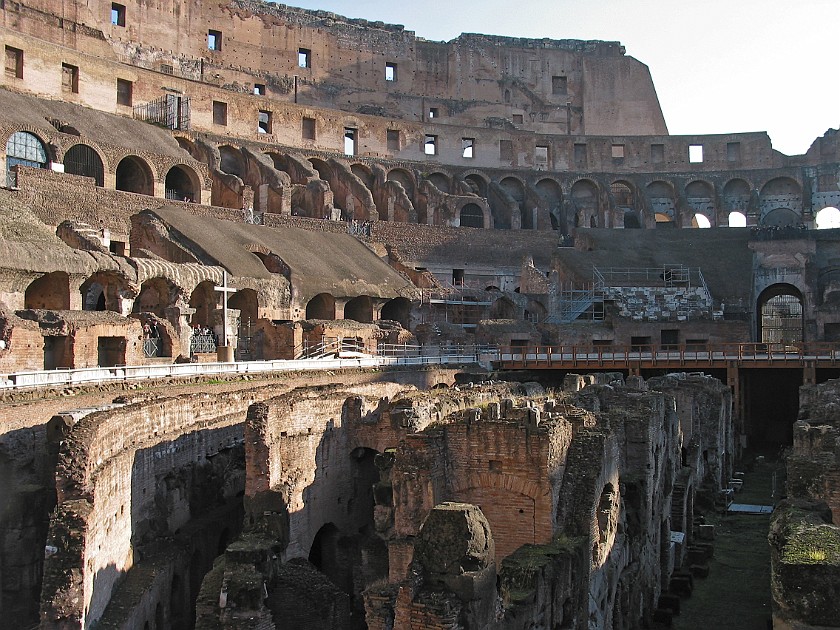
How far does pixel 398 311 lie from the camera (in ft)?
128

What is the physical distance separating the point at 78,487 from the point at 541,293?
117ft

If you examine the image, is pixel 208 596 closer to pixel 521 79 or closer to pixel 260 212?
pixel 260 212

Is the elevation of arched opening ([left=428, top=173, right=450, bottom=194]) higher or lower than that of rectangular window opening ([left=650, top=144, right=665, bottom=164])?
lower

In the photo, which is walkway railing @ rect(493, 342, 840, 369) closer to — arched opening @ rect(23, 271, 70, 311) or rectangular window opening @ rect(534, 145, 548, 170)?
arched opening @ rect(23, 271, 70, 311)

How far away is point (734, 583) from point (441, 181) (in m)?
47.2

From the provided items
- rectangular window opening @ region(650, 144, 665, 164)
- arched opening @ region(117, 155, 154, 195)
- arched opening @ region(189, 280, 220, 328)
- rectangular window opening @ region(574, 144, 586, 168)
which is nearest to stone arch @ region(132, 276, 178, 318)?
arched opening @ region(189, 280, 220, 328)

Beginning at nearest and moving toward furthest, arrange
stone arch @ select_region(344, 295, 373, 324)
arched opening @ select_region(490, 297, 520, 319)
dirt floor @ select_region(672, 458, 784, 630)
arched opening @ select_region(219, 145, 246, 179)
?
1. dirt floor @ select_region(672, 458, 784, 630)
2. stone arch @ select_region(344, 295, 373, 324)
3. arched opening @ select_region(490, 297, 520, 319)
4. arched opening @ select_region(219, 145, 246, 179)

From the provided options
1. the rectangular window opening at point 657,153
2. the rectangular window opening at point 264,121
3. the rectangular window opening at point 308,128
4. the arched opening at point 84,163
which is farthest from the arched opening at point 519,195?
the arched opening at point 84,163

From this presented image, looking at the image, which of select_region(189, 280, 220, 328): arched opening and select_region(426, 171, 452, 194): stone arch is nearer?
select_region(189, 280, 220, 328): arched opening

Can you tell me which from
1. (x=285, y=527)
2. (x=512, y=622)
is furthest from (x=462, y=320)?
(x=512, y=622)

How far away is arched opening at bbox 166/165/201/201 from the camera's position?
43219mm

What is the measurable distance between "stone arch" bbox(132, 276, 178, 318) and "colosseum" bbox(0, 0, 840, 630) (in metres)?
0.11

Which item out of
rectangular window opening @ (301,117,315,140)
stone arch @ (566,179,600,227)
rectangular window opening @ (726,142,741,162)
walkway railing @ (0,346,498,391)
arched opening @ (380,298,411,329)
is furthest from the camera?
rectangular window opening @ (726,142,741,162)

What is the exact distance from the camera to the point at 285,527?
1062 cm
